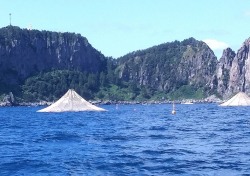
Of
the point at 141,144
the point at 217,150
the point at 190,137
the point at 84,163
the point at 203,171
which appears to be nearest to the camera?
the point at 203,171

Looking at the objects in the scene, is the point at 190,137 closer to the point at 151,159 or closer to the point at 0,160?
the point at 151,159

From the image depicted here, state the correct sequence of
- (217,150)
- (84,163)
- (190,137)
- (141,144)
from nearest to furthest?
(84,163)
(217,150)
(141,144)
(190,137)

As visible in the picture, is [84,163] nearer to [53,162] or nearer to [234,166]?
[53,162]

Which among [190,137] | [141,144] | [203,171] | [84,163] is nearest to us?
[203,171]

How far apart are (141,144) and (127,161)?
14.3m

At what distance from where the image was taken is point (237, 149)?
53875 millimetres

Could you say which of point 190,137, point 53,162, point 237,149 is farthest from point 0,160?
point 190,137

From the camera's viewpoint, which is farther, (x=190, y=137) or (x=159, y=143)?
(x=190, y=137)

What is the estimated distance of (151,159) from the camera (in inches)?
1834

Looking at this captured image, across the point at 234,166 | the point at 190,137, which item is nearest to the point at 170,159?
the point at 234,166

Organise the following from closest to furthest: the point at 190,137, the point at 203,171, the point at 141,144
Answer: the point at 203,171
the point at 141,144
the point at 190,137

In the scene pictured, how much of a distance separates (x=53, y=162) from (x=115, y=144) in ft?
51.2

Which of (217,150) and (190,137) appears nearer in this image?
(217,150)

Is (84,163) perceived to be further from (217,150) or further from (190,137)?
(190,137)
